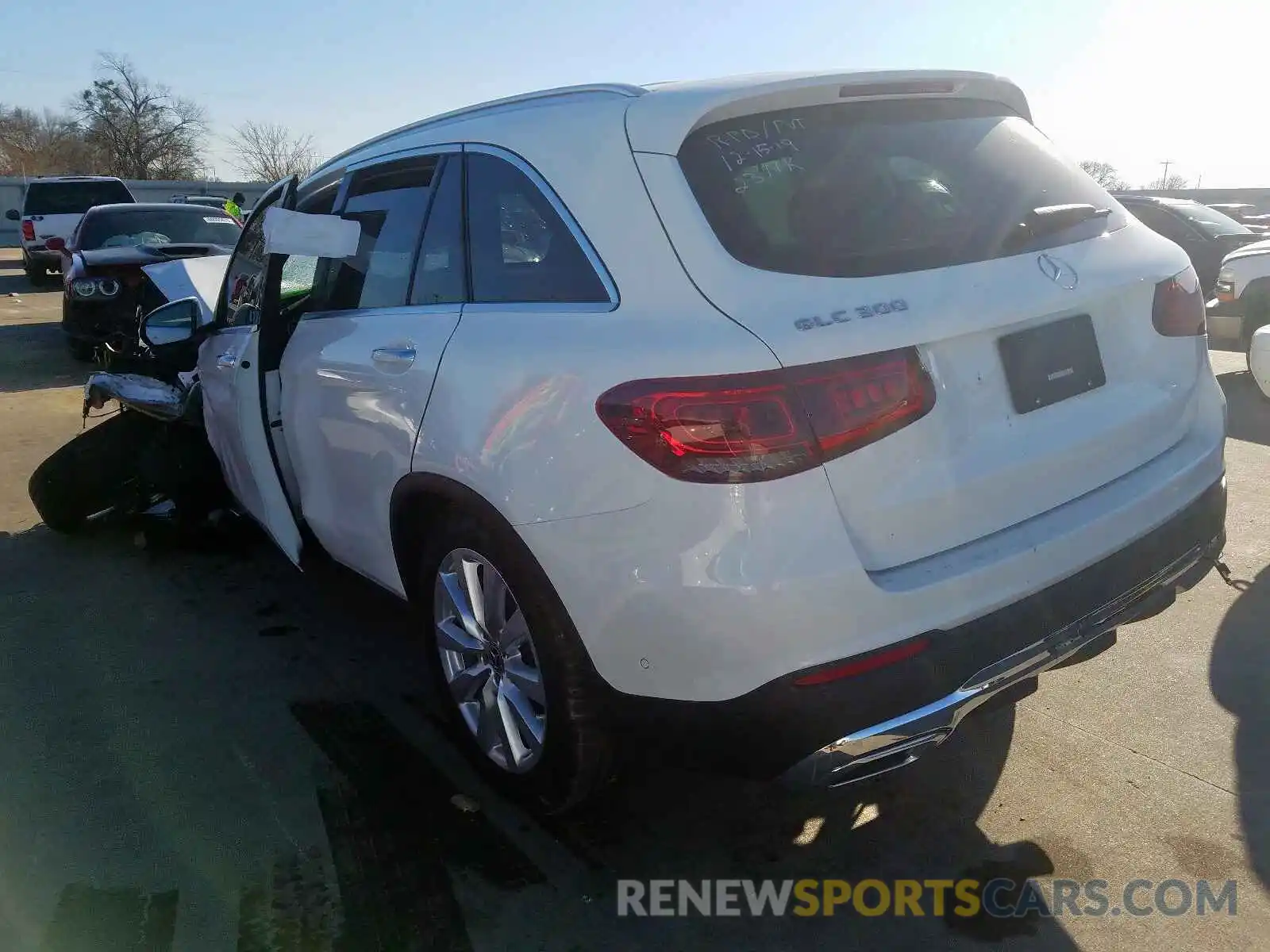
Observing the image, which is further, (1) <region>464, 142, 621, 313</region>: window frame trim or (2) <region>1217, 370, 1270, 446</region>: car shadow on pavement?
(2) <region>1217, 370, 1270, 446</region>: car shadow on pavement

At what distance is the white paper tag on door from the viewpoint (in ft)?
11.8

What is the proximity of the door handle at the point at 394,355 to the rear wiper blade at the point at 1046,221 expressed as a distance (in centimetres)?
164

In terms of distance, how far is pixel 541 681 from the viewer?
2598mm

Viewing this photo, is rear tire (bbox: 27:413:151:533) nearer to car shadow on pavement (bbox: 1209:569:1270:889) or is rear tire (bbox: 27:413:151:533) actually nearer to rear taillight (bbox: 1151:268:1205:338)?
rear taillight (bbox: 1151:268:1205:338)

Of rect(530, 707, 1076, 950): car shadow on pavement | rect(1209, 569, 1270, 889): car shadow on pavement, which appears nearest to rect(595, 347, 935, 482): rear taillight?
rect(530, 707, 1076, 950): car shadow on pavement

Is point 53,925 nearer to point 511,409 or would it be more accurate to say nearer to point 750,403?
point 511,409

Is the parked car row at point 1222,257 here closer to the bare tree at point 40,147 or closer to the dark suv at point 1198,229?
the dark suv at point 1198,229

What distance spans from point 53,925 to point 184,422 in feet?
10.1

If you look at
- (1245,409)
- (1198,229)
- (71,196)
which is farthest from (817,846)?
(71,196)

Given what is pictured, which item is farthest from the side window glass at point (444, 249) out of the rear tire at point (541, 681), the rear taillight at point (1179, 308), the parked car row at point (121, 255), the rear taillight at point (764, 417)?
the parked car row at point (121, 255)

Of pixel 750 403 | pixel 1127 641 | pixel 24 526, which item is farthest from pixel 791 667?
pixel 24 526

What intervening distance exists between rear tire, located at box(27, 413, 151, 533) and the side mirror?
75cm

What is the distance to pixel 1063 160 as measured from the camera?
9.75 feet

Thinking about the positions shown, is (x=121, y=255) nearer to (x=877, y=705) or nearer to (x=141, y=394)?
(x=141, y=394)
